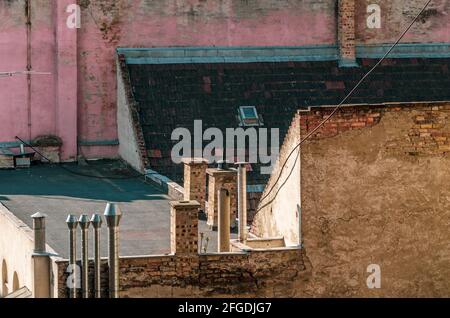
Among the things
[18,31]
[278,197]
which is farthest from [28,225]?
[18,31]

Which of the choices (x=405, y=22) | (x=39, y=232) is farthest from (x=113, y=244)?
(x=405, y=22)

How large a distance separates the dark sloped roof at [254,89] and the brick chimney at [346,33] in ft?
0.96

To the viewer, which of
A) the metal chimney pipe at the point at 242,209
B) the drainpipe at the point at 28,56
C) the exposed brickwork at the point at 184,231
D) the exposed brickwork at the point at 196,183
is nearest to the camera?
the exposed brickwork at the point at 184,231

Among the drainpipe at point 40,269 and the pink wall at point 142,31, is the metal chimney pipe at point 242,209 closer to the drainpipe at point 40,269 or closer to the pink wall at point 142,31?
the drainpipe at point 40,269

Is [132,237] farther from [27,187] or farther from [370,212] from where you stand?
[27,187]

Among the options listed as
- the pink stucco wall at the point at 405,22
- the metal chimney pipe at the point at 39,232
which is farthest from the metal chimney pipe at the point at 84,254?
the pink stucco wall at the point at 405,22

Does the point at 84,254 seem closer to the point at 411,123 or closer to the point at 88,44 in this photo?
the point at 411,123

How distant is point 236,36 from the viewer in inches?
1956

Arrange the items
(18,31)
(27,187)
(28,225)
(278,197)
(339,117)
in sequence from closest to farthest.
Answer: (339,117), (278,197), (28,225), (27,187), (18,31)

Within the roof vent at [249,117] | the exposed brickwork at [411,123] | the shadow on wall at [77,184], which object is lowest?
the shadow on wall at [77,184]

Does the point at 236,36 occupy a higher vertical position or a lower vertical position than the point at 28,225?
higher

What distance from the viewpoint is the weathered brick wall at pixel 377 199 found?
31906 millimetres
